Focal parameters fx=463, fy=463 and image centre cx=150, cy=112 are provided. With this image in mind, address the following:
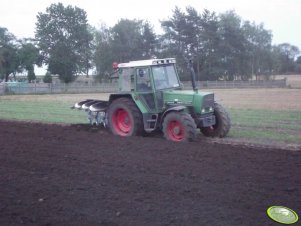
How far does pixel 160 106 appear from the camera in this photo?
37.6 feet

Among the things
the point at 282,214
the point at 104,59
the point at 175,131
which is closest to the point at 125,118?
the point at 175,131

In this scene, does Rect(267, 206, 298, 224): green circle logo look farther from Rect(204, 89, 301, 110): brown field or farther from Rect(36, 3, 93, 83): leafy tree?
Rect(36, 3, 93, 83): leafy tree

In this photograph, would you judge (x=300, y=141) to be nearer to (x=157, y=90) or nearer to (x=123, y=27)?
(x=157, y=90)

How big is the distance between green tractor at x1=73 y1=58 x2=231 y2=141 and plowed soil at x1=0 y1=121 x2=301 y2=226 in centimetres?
→ 60

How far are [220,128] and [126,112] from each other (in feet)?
8.31

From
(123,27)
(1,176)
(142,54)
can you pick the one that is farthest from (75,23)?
(1,176)

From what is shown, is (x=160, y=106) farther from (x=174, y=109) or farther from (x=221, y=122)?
(x=221, y=122)

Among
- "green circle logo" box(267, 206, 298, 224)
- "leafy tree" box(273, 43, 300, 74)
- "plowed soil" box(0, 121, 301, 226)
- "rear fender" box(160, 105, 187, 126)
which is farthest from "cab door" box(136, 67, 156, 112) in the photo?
"leafy tree" box(273, 43, 300, 74)

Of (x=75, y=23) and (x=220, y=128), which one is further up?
(x=75, y=23)

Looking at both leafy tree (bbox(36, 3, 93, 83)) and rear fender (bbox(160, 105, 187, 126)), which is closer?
rear fender (bbox(160, 105, 187, 126))

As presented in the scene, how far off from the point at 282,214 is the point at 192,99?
584 centimetres

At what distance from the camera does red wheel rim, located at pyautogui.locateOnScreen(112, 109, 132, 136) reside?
40.6ft

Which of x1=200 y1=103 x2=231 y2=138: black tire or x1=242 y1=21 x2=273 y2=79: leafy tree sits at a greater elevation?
x1=242 y1=21 x2=273 y2=79: leafy tree

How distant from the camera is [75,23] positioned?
224ft
